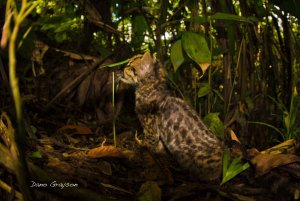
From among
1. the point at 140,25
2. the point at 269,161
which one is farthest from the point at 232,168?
the point at 140,25

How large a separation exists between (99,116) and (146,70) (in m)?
0.91

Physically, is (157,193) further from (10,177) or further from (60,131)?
(60,131)

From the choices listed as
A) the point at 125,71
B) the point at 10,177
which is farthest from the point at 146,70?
the point at 10,177

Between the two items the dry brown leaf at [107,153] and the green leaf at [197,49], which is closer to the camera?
the green leaf at [197,49]

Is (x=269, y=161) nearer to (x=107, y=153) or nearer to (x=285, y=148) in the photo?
(x=285, y=148)

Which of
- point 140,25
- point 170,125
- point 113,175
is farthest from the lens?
point 140,25

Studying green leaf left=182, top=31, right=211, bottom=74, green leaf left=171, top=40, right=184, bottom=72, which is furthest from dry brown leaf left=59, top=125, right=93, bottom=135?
green leaf left=182, top=31, right=211, bottom=74

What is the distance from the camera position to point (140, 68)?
308 centimetres

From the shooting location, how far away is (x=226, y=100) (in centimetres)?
301

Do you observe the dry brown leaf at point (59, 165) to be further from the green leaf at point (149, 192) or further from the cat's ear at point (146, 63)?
the cat's ear at point (146, 63)

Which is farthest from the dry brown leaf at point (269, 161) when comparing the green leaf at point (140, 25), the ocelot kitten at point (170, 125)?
the green leaf at point (140, 25)

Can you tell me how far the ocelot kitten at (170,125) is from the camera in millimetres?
2400

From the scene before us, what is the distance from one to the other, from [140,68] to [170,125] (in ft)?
1.82

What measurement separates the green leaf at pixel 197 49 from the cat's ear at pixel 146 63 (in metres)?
0.91
